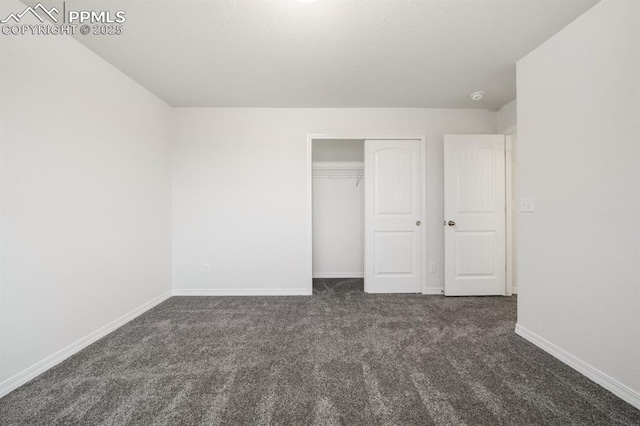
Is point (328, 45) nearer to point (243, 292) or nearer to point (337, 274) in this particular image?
point (243, 292)

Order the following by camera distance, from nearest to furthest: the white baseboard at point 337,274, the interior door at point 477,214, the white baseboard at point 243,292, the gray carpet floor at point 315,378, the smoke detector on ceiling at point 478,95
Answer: the gray carpet floor at point 315,378 < the smoke detector on ceiling at point 478,95 < the interior door at point 477,214 < the white baseboard at point 243,292 < the white baseboard at point 337,274

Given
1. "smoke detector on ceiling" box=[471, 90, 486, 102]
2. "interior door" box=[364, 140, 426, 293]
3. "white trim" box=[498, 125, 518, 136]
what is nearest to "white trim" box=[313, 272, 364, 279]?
"interior door" box=[364, 140, 426, 293]

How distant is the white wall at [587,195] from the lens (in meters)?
1.35

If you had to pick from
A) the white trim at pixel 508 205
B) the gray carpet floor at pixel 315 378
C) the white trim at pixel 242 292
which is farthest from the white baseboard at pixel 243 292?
the white trim at pixel 508 205

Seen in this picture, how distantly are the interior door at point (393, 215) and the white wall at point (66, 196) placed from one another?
2601mm

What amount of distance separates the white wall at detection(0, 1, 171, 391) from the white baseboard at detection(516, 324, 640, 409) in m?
3.53

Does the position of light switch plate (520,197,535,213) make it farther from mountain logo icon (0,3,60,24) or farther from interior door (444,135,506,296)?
mountain logo icon (0,3,60,24)

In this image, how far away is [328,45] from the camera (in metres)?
1.88

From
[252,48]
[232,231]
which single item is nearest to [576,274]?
[252,48]

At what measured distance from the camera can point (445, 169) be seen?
2953 millimetres

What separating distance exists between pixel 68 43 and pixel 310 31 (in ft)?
5.88

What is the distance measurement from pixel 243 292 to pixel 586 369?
10.1ft

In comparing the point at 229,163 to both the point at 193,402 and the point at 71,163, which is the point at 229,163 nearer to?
the point at 71,163

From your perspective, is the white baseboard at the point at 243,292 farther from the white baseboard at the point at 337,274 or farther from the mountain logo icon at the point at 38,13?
the mountain logo icon at the point at 38,13
